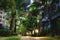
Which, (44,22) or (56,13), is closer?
(56,13)

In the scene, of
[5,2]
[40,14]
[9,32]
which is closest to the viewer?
[5,2]

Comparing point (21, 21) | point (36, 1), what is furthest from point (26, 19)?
point (36, 1)

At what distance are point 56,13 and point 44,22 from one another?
70.8 inches

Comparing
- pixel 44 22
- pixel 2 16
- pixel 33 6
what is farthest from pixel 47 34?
pixel 2 16

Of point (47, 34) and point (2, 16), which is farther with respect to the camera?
point (2, 16)

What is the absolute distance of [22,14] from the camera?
731 inches

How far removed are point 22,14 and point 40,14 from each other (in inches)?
71.2

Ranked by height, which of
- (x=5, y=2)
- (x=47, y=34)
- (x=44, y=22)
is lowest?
(x=47, y=34)

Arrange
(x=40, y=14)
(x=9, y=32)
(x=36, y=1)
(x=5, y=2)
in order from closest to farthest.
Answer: (x=5, y=2) → (x=9, y=32) → (x=36, y=1) → (x=40, y=14)

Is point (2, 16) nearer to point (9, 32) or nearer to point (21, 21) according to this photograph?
point (21, 21)

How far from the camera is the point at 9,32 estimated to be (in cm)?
1538

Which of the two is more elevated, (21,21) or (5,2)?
(5,2)

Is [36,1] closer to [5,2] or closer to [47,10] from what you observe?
[47,10]

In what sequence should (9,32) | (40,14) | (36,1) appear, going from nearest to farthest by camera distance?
1. (9,32)
2. (36,1)
3. (40,14)
